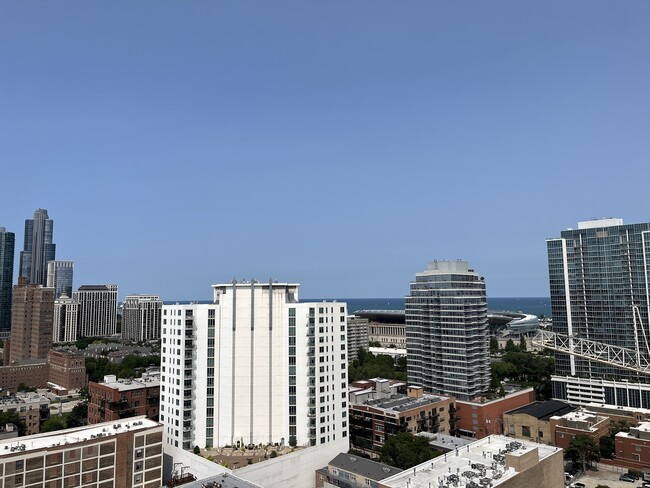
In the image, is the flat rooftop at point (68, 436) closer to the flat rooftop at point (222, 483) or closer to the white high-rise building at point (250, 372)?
the white high-rise building at point (250, 372)

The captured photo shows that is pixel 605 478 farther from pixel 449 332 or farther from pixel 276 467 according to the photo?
pixel 276 467

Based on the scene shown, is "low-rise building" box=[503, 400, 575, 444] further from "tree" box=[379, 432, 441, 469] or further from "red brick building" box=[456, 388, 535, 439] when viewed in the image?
"tree" box=[379, 432, 441, 469]

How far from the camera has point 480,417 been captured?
116562mm

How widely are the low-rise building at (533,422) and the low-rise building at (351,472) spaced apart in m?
46.4

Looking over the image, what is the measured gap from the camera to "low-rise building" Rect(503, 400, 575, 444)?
350 feet

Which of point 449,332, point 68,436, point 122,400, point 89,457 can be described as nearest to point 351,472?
point 89,457

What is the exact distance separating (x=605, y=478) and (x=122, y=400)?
10067cm

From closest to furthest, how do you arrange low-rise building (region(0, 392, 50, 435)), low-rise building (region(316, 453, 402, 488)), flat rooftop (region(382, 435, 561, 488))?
flat rooftop (region(382, 435, 561, 488)) → low-rise building (region(316, 453, 402, 488)) → low-rise building (region(0, 392, 50, 435))

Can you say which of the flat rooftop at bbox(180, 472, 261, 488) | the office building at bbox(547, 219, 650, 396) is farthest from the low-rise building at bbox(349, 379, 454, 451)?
the flat rooftop at bbox(180, 472, 261, 488)

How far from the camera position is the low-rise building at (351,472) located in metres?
76.7

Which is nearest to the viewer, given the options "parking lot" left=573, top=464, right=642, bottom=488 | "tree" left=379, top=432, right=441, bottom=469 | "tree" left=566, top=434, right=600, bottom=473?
"tree" left=379, top=432, right=441, bottom=469

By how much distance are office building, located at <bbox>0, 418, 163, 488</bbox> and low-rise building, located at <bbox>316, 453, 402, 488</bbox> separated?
27664 millimetres

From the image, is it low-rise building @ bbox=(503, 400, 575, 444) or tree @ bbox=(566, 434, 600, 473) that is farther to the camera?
low-rise building @ bbox=(503, 400, 575, 444)

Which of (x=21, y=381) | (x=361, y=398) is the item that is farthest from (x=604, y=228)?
(x=21, y=381)
